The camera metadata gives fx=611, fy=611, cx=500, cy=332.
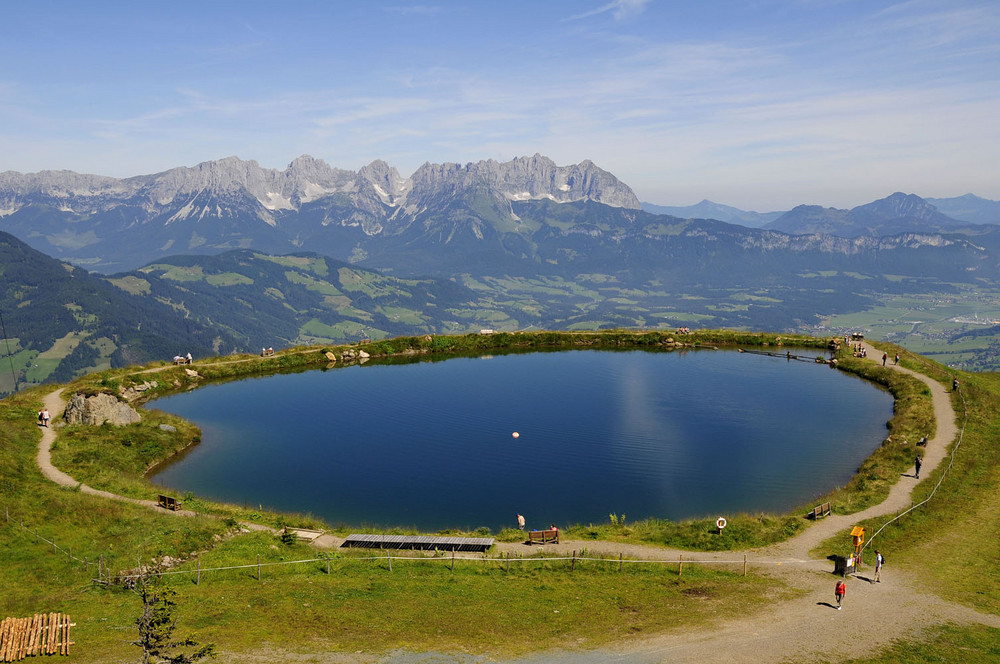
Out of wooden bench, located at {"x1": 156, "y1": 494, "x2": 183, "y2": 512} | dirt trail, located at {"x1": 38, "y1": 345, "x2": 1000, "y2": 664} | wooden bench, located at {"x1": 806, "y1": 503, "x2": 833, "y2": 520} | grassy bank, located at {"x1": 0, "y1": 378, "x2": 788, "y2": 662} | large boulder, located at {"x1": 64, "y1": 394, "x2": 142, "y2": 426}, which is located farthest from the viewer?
large boulder, located at {"x1": 64, "y1": 394, "x2": 142, "y2": 426}

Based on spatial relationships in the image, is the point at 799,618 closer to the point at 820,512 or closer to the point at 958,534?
the point at 820,512

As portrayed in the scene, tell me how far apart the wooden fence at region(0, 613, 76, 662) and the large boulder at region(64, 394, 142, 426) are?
46222 millimetres

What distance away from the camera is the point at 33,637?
32.8m

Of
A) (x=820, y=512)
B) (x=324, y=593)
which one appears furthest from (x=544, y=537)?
(x=820, y=512)

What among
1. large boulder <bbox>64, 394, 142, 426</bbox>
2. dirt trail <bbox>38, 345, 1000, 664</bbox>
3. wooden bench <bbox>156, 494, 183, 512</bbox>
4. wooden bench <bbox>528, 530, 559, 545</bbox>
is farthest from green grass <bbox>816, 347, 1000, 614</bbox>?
large boulder <bbox>64, 394, 142, 426</bbox>

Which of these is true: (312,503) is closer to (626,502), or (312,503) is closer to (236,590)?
(236,590)

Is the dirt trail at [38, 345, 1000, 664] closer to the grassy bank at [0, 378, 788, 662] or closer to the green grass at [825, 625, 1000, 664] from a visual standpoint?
the green grass at [825, 625, 1000, 664]

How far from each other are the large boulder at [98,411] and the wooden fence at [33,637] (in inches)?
1820

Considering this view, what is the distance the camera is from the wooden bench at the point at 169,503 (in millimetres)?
52656

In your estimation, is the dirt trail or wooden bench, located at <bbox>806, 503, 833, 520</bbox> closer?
the dirt trail

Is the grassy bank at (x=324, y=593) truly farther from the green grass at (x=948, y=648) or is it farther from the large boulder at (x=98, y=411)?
the large boulder at (x=98, y=411)

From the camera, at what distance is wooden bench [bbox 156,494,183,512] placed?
52.7 metres

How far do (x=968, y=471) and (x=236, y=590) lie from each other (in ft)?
212

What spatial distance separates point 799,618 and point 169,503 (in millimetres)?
49349
